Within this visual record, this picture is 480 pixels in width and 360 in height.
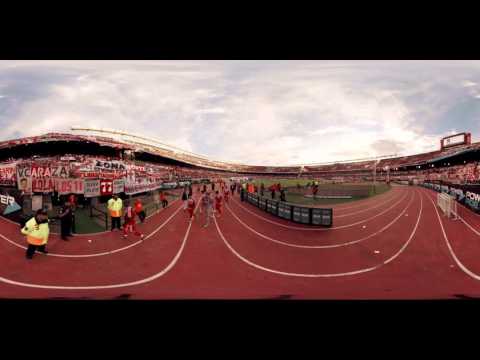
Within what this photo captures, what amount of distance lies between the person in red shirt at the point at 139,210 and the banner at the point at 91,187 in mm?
545

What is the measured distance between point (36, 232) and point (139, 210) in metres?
1.39

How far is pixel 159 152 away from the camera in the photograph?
9.83 ft

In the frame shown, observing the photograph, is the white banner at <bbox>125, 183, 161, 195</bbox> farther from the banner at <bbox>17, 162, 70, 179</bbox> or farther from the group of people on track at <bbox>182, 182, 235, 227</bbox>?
the banner at <bbox>17, 162, 70, 179</bbox>

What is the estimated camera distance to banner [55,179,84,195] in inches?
104

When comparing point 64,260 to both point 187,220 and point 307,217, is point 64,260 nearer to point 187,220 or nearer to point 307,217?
point 187,220

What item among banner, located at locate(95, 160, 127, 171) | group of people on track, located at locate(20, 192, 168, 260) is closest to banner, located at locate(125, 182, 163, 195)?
group of people on track, located at locate(20, 192, 168, 260)

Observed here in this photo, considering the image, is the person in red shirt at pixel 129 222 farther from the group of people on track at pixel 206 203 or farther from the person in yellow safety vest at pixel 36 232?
the person in yellow safety vest at pixel 36 232

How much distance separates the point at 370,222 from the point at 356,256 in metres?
1.13

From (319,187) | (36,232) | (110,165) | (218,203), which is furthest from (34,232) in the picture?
(319,187)

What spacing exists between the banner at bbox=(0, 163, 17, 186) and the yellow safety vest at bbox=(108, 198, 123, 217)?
147cm

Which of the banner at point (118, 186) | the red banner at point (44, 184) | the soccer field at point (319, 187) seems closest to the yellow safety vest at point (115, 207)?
the banner at point (118, 186)

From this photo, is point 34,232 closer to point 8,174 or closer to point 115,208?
point 8,174
